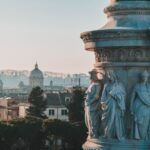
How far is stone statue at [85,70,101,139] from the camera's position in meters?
5.30

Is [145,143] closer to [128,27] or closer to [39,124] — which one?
[128,27]

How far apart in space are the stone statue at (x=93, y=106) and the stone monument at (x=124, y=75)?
0.06 metres

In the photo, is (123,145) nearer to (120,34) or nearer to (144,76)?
(144,76)

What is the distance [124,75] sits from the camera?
5184 mm

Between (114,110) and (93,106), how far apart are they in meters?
0.27

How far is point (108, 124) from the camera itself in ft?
16.8

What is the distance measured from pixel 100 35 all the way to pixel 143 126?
89 cm

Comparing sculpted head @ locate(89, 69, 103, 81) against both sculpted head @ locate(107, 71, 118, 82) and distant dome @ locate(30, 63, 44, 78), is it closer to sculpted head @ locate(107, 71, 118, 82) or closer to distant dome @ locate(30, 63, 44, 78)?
sculpted head @ locate(107, 71, 118, 82)

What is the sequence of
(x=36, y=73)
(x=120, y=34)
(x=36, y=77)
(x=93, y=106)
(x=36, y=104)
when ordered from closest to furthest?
(x=120, y=34), (x=93, y=106), (x=36, y=104), (x=36, y=77), (x=36, y=73)

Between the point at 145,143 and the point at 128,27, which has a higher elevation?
the point at 128,27

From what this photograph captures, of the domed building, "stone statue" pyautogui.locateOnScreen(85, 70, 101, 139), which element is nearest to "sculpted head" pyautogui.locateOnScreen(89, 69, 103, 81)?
"stone statue" pyautogui.locateOnScreen(85, 70, 101, 139)

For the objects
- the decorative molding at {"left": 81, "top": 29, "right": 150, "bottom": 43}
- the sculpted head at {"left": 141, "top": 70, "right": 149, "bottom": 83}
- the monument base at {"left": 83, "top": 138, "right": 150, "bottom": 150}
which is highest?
the decorative molding at {"left": 81, "top": 29, "right": 150, "bottom": 43}

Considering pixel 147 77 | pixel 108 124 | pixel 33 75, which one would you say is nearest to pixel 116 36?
pixel 147 77

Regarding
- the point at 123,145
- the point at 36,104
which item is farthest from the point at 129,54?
the point at 36,104
